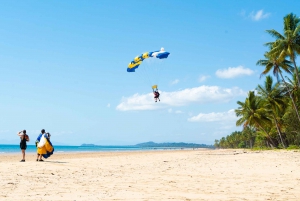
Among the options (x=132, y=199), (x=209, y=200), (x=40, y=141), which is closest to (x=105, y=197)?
(x=132, y=199)

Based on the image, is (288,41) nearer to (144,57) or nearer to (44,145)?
(144,57)

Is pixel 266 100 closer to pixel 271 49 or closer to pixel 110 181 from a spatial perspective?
pixel 271 49

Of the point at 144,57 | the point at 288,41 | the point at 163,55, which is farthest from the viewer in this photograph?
the point at 288,41

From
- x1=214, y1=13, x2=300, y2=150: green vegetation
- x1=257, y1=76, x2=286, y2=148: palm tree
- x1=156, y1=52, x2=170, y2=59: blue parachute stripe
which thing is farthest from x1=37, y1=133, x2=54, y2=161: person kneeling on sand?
x1=257, y1=76, x2=286, y2=148: palm tree

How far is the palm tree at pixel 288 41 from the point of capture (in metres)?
32.9

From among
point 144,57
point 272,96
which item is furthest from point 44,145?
point 272,96

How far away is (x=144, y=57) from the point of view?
24453 mm

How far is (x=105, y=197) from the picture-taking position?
698 centimetres

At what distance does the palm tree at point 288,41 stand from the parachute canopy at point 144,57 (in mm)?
16631

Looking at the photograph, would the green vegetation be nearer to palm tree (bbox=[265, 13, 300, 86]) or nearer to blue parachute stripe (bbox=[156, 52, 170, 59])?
palm tree (bbox=[265, 13, 300, 86])

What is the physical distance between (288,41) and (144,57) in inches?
699

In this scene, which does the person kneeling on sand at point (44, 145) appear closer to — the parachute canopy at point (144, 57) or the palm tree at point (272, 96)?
the parachute canopy at point (144, 57)

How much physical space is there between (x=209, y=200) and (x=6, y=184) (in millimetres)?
5768

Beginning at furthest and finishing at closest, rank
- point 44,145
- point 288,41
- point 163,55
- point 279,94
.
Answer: point 279,94 < point 288,41 < point 163,55 < point 44,145
